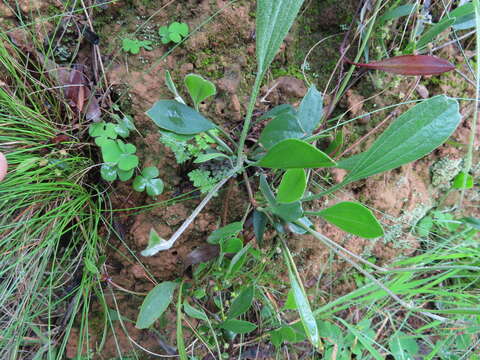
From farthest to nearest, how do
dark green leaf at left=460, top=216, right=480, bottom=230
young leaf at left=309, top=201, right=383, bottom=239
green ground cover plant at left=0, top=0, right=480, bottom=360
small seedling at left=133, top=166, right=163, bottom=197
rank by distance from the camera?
dark green leaf at left=460, top=216, right=480, bottom=230 < small seedling at left=133, top=166, right=163, bottom=197 < green ground cover plant at left=0, top=0, right=480, bottom=360 < young leaf at left=309, top=201, right=383, bottom=239

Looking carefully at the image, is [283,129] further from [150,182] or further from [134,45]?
[134,45]

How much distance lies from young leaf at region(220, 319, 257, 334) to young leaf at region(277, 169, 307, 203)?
417mm

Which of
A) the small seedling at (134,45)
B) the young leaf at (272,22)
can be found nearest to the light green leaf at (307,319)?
the young leaf at (272,22)

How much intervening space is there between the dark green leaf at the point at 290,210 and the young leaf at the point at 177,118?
291mm

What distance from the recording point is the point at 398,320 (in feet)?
4.76

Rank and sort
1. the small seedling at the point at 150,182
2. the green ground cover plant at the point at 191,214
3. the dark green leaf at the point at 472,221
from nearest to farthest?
the green ground cover plant at the point at 191,214 → the small seedling at the point at 150,182 → the dark green leaf at the point at 472,221

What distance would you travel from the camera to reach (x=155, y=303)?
3.27 ft

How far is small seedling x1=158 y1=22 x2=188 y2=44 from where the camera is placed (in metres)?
1.06

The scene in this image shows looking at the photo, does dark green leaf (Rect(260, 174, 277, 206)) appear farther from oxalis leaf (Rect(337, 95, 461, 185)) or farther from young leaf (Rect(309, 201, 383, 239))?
oxalis leaf (Rect(337, 95, 461, 185))

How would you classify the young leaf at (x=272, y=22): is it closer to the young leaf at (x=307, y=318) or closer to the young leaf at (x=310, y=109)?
the young leaf at (x=310, y=109)

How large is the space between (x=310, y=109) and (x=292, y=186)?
24 cm

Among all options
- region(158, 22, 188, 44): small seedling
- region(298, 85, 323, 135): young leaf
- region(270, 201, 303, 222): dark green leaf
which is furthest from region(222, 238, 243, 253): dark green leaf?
region(158, 22, 188, 44): small seedling

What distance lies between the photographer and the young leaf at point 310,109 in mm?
950

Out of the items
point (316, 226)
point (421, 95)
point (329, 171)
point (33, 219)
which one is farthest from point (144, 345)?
point (421, 95)
